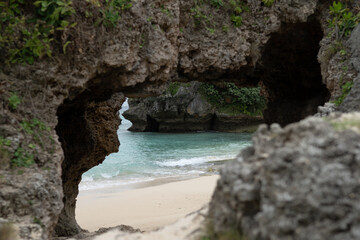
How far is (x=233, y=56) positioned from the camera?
8.85 meters

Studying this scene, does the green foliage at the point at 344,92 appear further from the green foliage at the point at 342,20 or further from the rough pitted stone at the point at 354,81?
the green foliage at the point at 342,20

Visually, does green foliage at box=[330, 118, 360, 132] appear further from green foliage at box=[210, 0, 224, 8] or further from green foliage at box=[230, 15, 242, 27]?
green foliage at box=[210, 0, 224, 8]

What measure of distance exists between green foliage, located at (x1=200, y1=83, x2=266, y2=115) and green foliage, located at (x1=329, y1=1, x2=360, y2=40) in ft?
78.1

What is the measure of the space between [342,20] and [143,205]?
8.08 metres

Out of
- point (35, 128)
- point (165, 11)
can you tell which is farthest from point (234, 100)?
point (35, 128)

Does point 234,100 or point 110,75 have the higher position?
point 110,75

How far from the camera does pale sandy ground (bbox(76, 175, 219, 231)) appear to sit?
31.9ft

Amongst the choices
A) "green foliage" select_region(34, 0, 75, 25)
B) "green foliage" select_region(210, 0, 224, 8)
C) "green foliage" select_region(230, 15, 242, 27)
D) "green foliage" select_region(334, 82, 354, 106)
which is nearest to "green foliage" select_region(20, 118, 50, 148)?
"green foliage" select_region(34, 0, 75, 25)

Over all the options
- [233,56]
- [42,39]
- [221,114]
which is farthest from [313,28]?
[221,114]

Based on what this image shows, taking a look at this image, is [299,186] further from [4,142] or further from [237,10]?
[237,10]

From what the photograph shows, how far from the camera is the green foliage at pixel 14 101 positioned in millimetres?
5082

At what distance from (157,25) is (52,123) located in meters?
3.27

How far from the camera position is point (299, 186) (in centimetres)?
197

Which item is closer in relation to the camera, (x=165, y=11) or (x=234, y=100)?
(x=165, y=11)
